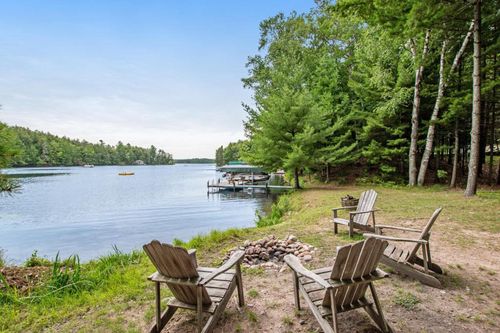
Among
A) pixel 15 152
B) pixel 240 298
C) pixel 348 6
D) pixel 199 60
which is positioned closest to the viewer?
pixel 240 298

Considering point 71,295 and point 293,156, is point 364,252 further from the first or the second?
point 293,156

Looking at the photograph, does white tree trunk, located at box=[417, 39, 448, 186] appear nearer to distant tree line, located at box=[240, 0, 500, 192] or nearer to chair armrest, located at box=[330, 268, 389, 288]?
distant tree line, located at box=[240, 0, 500, 192]

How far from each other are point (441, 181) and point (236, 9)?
14471mm

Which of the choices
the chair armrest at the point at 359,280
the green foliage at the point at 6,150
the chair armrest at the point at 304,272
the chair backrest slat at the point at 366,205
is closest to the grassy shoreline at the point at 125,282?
the chair backrest slat at the point at 366,205

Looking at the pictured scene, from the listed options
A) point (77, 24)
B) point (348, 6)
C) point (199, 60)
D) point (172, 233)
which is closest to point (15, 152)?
point (172, 233)

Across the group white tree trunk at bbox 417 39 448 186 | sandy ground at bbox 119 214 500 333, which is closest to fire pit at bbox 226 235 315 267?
sandy ground at bbox 119 214 500 333

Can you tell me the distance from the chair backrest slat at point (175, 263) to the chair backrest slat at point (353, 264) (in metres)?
1.17

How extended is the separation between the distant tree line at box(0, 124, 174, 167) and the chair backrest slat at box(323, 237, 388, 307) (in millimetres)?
58518

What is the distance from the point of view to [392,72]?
14227 millimetres

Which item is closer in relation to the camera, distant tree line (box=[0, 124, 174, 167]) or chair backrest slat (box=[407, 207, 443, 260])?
chair backrest slat (box=[407, 207, 443, 260])

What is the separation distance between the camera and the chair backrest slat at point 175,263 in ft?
7.35

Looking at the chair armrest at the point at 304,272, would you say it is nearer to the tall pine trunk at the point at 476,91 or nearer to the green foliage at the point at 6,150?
the green foliage at the point at 6,150

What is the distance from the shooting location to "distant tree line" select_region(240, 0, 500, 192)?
8.58 meters

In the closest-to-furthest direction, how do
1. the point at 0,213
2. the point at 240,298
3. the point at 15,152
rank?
the point at 240,298 < the point at 15,152 < the point at 0,213
